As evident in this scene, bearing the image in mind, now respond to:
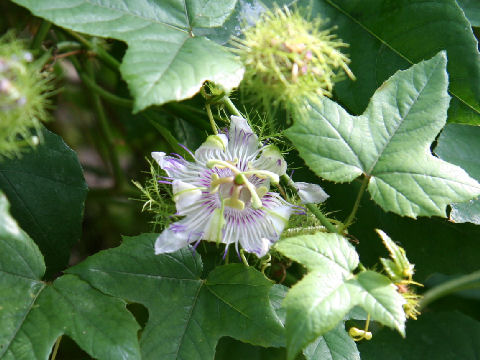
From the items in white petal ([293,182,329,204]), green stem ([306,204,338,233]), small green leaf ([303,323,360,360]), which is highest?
white petal ([293,182,329,204])

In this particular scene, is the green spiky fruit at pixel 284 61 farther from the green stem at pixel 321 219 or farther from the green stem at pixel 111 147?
the green stem at pixel 111 147

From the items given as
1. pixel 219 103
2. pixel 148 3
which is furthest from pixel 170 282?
pixel 148 3

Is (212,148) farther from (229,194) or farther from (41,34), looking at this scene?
(41,34)

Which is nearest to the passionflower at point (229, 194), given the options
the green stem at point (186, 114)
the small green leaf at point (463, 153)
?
the green stem at point (186, 114)

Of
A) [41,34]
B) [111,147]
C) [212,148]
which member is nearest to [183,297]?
[212,148]

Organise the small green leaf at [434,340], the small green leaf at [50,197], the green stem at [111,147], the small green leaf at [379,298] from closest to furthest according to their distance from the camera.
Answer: the small green leaf at [379,298] < the small green leaf at [50,197] < the small green leaf at [434,340] < the green stem at [111,147]

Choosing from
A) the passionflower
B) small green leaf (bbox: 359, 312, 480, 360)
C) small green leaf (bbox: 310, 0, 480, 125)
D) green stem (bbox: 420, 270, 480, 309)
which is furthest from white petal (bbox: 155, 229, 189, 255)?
green stem (bbox: 420, 270, 480, 309)

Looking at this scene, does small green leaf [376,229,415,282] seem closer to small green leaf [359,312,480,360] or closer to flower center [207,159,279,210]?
flower center [207,159,279,210]

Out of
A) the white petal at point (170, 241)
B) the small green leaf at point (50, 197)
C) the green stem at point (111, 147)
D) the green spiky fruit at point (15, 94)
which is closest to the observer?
the green spiky fruit at point (15, 94)
